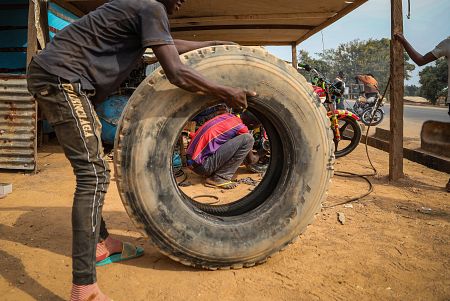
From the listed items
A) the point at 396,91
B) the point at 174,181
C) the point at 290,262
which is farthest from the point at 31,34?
the point at 396,91

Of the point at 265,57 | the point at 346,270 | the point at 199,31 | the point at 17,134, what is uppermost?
the point at 199,31

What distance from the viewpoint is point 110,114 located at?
625 centimetres

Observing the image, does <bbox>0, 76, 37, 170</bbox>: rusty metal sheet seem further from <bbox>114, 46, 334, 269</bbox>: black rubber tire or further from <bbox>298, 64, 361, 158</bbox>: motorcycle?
<bbox>298, 64, 361, 158</bbox>: motorcycle

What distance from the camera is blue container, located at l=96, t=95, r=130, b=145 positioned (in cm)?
623

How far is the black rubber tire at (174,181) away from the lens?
83.9 inches

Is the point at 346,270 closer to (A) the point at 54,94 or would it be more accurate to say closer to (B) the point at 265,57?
(B) the point at 265,57

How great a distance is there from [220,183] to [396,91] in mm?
2577

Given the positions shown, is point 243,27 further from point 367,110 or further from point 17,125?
point 367,110

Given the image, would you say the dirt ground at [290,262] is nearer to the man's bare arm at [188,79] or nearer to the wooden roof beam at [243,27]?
the man's bare arm at [188,79]

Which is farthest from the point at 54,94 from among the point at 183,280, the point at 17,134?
the point at 17,134

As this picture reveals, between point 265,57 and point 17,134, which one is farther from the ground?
point 265,57

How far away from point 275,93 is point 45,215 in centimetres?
251

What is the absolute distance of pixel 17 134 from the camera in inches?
205

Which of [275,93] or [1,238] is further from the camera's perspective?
[1,238]
